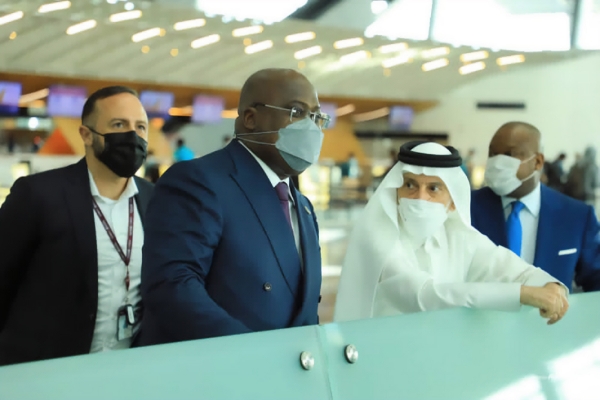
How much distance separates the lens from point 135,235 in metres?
2.44

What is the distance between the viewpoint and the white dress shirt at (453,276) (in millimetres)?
2018

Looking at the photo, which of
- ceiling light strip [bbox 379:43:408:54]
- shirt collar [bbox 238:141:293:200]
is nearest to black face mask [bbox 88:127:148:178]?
shirt collar [bbox 238:141:293:200]

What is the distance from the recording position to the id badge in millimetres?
2332

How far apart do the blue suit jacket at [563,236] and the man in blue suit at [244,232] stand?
1.22 meters

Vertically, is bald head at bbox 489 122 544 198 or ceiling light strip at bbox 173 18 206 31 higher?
ceiling light strip at bbox 173 18 206 31

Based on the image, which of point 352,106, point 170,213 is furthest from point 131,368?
point 352,106

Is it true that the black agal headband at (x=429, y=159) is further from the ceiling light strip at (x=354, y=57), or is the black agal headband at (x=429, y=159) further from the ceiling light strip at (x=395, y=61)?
the ceiling light strip at (x=395, y=61)

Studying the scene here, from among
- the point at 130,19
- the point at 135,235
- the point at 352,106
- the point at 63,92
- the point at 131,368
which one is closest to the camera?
the point at 131,368

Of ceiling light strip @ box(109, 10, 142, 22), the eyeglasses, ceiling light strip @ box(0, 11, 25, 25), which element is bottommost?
the eyeglasses

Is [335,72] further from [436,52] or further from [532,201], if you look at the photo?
[532,201]

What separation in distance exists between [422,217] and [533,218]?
117 centimetres

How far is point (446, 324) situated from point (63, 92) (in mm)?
19695

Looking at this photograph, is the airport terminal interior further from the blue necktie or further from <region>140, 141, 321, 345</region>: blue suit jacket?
<region>140, 141, 321, 345</region>: blue suit jacket

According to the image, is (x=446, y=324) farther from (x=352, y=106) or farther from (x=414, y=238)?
(x=352, y=106)
